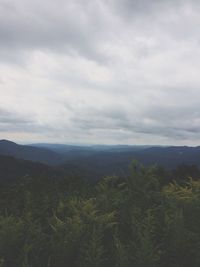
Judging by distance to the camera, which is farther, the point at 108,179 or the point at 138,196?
the point at 108,179

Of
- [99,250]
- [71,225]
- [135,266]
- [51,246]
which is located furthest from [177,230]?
[51,246]

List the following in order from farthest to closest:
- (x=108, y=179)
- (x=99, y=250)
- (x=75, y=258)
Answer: (x=108, y=179)
(x=75, y=258)
(x=99, y=250)

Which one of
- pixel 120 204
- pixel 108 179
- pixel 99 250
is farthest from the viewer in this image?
pixel 108 179

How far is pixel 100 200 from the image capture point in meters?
9.45

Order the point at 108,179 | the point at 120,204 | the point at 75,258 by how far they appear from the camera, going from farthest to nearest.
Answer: the point at 108,179, the point at 120,204, the point at 75,258

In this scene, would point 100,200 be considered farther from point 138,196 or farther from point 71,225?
point 71,225

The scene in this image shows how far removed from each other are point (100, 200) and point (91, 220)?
173cm

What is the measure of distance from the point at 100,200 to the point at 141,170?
137 centimetres

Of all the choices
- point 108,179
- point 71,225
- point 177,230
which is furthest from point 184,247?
point 108,179

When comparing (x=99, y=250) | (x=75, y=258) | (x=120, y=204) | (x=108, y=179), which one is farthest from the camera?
(x=108, y=179)

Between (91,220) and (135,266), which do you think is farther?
(91,220)

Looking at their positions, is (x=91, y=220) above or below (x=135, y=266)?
above

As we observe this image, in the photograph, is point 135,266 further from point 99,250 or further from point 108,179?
point 108,179

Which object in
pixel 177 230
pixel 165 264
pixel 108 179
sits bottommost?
pixel 165 264
